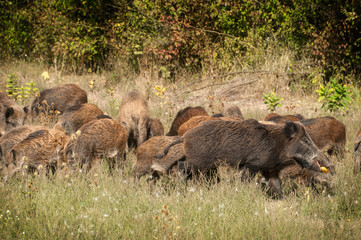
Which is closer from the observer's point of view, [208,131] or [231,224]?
[231,224]

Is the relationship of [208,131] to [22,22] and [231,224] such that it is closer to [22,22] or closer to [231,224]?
[231,224]

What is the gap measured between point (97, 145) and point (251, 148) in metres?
2.41

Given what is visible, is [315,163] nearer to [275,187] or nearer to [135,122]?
[275,187]

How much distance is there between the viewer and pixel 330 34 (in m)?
13.2

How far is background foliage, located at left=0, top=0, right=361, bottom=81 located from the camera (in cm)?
1327

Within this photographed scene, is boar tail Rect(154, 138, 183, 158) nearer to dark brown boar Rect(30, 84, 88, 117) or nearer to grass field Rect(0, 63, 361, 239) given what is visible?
grass field Rect(0, 63, 361, 239)

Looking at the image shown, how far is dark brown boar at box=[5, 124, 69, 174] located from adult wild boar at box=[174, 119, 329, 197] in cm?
208

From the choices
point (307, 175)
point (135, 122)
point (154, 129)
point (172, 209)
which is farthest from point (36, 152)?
point (307, 175)

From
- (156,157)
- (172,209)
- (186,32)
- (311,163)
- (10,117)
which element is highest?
(186,32)

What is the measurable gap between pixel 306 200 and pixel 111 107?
6616 mm

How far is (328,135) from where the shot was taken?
746 centimetres

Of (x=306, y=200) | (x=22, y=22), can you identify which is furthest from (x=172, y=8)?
(x=306, y=200)

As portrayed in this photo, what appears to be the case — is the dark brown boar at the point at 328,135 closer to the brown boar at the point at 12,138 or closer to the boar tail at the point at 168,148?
the boar tail at the point at 168,148

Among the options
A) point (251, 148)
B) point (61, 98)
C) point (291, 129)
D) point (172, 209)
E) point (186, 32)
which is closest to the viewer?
point (172, 209)
